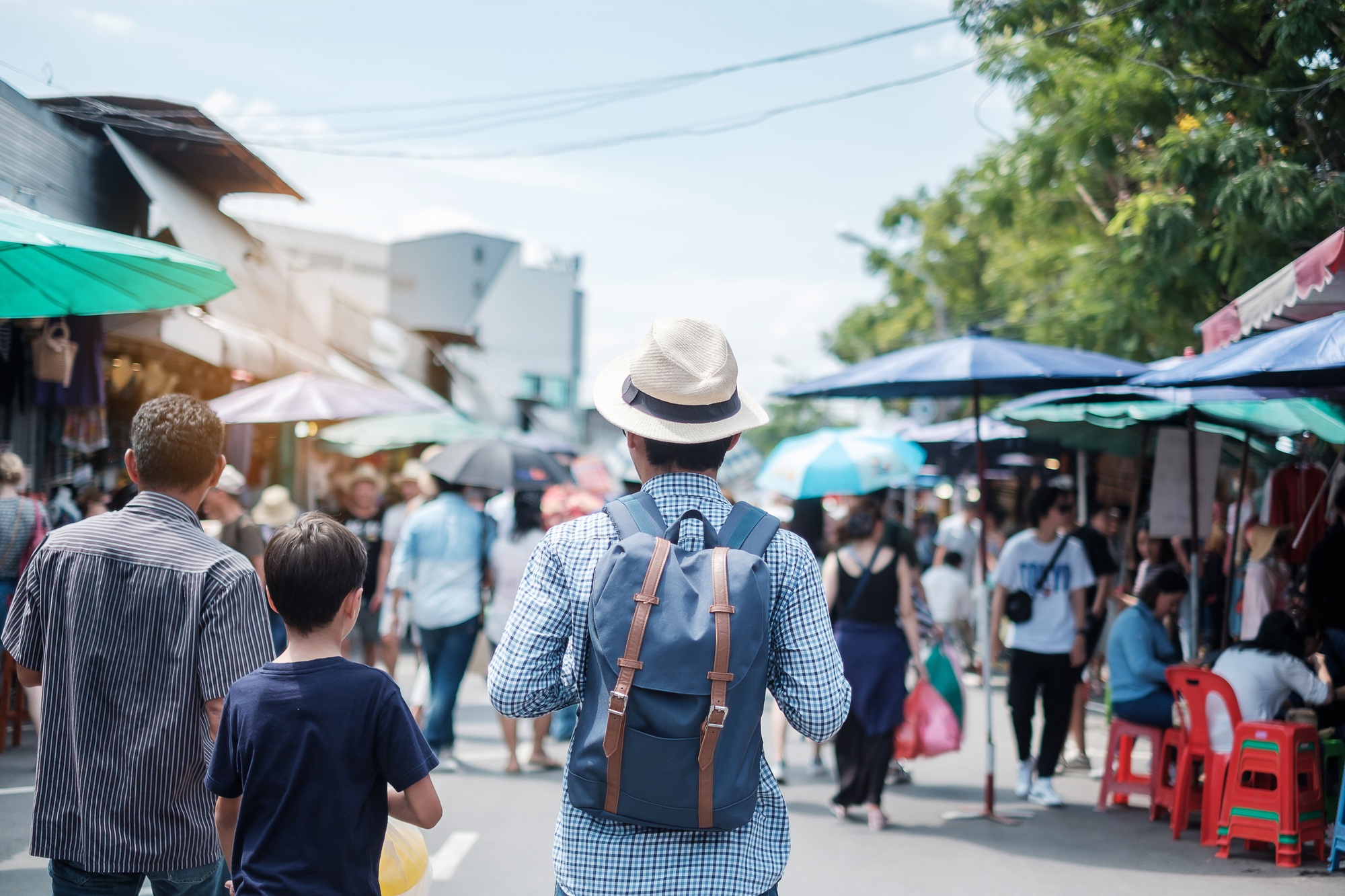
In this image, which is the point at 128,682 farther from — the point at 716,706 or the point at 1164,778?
the point at 1164,778

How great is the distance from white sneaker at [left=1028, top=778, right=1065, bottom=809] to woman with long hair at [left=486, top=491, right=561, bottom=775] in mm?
3164

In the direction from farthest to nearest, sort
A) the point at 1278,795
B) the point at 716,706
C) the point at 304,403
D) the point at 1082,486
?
the point at 1082,486 → the point at 304,403 → the point at 1278,795 → the point at 716,706

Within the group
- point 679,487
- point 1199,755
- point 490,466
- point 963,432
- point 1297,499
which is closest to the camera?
point 679,487

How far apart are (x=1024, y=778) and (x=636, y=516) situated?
233 inches

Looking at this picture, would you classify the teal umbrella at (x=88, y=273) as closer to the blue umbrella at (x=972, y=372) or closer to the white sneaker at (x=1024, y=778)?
the blue umbrella at (x=972, y=372)

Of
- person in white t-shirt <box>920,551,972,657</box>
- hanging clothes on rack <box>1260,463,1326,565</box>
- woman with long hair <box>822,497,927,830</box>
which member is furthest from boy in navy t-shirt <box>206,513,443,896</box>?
person in white t-shirt <box>920,551,972,657</box>

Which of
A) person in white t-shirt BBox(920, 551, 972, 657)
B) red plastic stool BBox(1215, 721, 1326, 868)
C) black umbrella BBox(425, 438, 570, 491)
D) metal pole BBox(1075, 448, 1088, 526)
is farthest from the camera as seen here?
metal pole BBox(1075, 448, 1088, 526)

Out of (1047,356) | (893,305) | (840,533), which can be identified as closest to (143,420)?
(840,533)

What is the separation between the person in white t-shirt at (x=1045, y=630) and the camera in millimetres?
7293

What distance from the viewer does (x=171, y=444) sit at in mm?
2969

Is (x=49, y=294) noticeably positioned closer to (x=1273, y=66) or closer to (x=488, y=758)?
(x=488, y=758)

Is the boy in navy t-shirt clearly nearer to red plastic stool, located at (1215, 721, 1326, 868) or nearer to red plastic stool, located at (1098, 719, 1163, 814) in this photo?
red plastic stool, located at (1215, 721, 1326, 868)

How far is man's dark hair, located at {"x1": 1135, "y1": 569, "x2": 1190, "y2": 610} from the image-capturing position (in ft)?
23.5

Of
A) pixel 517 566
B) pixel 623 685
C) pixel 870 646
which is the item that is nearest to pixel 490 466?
pixel 517 566
